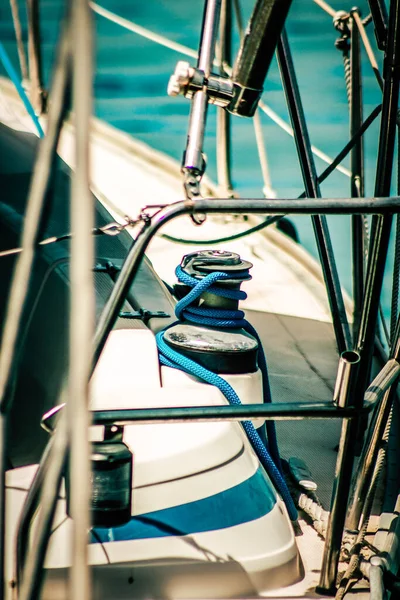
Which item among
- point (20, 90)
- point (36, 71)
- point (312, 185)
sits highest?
point (36, 71)

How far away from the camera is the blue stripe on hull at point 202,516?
1.27 m

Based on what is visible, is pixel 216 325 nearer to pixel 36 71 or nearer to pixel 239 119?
pixel 36 71

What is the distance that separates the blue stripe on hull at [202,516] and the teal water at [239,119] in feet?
13.8

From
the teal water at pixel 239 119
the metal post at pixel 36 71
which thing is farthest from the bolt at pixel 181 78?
the teal water at pixel 239 119

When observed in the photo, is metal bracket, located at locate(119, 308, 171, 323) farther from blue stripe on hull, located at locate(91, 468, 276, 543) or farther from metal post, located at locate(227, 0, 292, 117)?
metal post, located at locate(227, 0, 292, 117)

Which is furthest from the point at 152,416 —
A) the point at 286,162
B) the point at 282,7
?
the point at 286,162

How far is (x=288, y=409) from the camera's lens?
1196 millimetres

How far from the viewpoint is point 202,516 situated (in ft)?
4.30

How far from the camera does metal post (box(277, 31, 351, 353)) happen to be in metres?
1.44

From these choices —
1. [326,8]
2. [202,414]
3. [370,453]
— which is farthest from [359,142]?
[202,414]

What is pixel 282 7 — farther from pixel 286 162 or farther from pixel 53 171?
pixel 286 162

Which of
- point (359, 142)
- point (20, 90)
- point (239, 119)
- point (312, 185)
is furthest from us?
point (239, 119)

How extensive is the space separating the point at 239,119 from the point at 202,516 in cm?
724

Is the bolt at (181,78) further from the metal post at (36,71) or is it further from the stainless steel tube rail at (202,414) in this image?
the metal post at (36,71)
